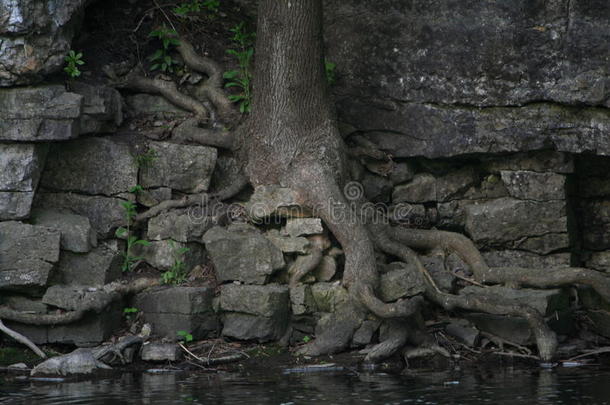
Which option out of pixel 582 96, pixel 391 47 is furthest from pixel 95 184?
pixel 582 96

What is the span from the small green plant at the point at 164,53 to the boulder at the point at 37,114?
181 cm

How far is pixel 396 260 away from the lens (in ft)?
39.4

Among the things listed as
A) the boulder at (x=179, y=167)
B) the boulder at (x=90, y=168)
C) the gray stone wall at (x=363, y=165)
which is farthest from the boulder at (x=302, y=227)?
the boulder at (x=90, y=168)

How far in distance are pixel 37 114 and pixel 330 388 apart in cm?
505

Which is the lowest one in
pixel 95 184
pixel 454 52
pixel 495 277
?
pixel 495 277

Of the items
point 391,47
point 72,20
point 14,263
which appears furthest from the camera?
point 391,47

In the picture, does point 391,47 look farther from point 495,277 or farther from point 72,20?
point 72,20

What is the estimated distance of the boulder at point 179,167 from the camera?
12.0 meters

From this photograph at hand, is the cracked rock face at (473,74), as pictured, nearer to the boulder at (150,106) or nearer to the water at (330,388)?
the boulder at (150,106)

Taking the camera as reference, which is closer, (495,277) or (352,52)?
(495,277)

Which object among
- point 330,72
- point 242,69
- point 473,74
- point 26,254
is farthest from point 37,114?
point 473,74

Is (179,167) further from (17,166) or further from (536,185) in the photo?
(536,185)

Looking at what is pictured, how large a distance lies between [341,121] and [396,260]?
2.10 meters

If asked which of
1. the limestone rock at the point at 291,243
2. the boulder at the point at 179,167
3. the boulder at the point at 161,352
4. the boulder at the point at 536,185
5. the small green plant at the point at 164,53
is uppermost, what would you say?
the small green plant at the point at 164,53
